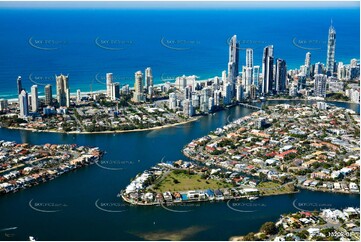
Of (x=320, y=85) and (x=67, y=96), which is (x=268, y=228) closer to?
(x=67, y=96)

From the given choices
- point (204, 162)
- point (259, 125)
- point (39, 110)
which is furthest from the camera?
point (39, 110)

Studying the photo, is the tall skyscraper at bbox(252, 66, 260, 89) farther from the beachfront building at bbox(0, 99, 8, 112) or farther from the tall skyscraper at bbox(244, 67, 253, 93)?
the beachfront building at bbox(0, 99, 8, 112)

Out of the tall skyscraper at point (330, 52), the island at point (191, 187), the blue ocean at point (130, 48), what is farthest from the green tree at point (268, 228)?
the tall skyscraper at point (330, 52)

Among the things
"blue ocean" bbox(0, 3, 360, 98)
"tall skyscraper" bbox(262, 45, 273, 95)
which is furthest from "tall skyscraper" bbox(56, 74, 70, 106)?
"tall skyscraper" bbox(262, 45, 273, 95)

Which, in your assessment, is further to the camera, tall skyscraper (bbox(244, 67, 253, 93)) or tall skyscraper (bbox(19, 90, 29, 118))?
tall skyscraper (bbox(244, 67, 253, 93))

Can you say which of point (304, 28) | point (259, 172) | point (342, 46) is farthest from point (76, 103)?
point (304, 28)

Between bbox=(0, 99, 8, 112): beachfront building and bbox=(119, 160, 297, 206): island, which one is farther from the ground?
bbox=(0, 99, 8, 112): beachfront building

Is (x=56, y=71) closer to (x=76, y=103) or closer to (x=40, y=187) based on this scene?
(x=76, y=103)
